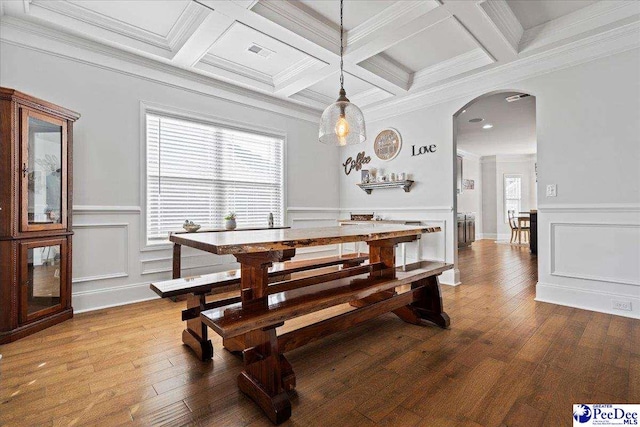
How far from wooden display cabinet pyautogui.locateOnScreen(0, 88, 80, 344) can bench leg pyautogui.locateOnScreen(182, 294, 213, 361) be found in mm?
1370

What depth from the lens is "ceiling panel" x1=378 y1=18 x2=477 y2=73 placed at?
3.02 m

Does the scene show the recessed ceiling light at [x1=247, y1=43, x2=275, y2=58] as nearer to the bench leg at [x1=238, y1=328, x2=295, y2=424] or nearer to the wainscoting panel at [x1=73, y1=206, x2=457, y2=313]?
the wainscoting panel at [x1=73, y1=206, x2=457, y2=313]

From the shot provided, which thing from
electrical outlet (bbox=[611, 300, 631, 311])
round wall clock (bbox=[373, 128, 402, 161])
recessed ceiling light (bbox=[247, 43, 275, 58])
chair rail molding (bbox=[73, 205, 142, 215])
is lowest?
electrical outlet (bbox=[611, 300, 631, 311])

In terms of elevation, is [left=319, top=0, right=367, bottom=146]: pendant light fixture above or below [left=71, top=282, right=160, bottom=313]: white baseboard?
above

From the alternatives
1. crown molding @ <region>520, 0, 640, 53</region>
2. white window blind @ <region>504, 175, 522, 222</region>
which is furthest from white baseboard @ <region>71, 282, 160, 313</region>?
white window blind @ <region>504, 175, 522, 222</region>

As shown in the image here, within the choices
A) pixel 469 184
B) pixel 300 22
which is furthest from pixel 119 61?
pixel 469 184

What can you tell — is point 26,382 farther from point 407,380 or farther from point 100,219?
point 407,380

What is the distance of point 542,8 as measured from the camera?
9.00 ft

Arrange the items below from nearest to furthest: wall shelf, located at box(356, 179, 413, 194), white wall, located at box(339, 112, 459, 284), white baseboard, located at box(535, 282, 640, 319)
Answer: white baseboard, located at box(535, 282, 640, 319)
white wall, located at box(339, 112, 459, 284)
wall shelf, located at box(356, 179, 413, 194)

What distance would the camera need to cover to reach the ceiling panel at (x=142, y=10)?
260 cm

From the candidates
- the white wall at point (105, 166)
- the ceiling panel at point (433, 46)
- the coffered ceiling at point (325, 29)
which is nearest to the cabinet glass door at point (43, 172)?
the white wall at point (105, 166)

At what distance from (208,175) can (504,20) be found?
3637 millimetres

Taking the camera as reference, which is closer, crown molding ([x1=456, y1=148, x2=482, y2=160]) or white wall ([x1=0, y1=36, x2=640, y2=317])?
white wall ([x1=0, y1=36, x2=640, y2=317])

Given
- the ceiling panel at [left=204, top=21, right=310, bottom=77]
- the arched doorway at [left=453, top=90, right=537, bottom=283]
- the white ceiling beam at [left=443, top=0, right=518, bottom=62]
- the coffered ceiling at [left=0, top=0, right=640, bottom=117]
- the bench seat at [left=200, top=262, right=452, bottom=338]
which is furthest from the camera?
the arched doorway at [left=453, top=90, right=537, bottom=283]
